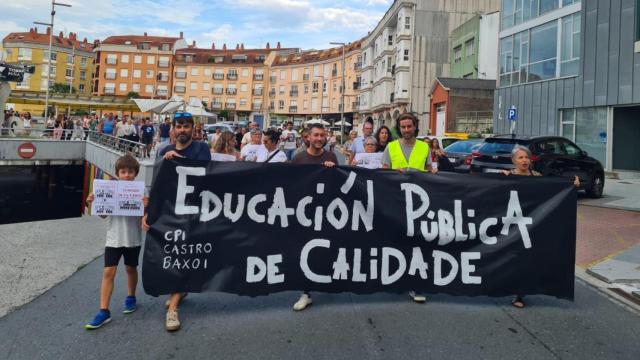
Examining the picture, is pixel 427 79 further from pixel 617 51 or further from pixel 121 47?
pixel 121 47

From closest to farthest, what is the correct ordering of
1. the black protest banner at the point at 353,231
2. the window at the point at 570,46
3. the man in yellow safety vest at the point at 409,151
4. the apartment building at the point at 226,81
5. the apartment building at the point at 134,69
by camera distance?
the black protest banner at the point at 353,231
the man in yellow safety vest at the point at 409,151
the window at the point at 570,46
the apartment building at the point at 226,81
the apartment building at the point at 134,69

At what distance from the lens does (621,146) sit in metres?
20.7

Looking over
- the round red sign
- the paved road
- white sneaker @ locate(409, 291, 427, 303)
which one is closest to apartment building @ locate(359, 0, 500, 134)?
the round red sign

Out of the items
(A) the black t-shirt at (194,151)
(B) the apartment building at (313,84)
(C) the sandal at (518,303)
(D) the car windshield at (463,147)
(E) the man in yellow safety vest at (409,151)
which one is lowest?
(C) the sandal at (518,303)

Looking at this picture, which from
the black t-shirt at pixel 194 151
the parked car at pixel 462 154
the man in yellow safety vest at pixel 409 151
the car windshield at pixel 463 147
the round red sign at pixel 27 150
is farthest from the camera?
the round red sign at pixel 27 150

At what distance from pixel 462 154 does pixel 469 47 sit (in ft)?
99.2

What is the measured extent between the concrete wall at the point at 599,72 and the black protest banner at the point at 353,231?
17.4 metres

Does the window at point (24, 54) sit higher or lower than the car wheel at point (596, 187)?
higher

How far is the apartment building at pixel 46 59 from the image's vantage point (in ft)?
327

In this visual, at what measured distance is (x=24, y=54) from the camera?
327 ft

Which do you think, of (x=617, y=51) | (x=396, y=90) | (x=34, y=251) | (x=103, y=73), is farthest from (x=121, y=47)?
(x=34, y=251)

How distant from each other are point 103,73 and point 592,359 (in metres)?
106

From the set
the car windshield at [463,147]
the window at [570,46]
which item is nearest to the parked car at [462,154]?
the car windshield at [463,147]

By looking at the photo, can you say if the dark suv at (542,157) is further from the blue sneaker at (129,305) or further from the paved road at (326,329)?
the blue sneaker at (129,305)
